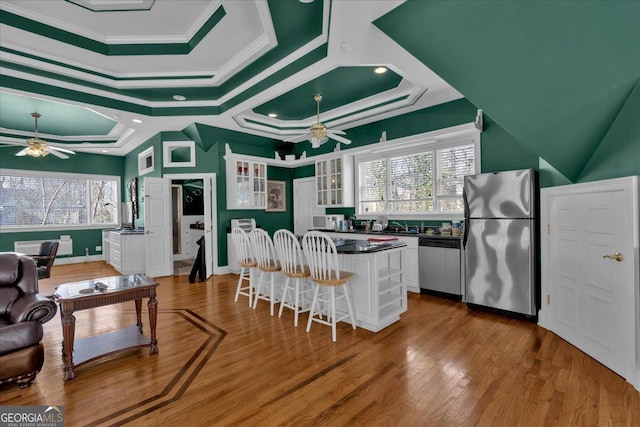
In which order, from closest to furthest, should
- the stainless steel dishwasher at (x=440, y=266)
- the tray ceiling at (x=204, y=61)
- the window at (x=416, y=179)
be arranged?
the tray ceiling at (x=204, y=61) < the stainless steel dishwasher at (x=440, y=266) < the window at (x=416, y=179)

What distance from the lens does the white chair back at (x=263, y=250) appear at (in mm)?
3725

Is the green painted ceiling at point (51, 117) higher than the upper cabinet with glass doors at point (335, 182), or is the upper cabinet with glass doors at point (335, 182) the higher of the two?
the green painted ceiling at point (51, 117)

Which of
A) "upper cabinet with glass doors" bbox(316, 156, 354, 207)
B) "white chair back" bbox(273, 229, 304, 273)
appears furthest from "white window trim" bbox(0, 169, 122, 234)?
"white chair back" bbox(273, 229, 304, 273)

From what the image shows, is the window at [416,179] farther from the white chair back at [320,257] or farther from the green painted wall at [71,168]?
the green painted wall at [71,168]

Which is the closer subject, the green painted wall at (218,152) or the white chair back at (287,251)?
the white chair back at (287,251)

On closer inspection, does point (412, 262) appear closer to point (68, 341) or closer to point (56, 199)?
point (68, 341)

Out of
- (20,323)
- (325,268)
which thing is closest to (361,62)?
(325,268)

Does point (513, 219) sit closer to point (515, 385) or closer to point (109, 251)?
point (515, 385)

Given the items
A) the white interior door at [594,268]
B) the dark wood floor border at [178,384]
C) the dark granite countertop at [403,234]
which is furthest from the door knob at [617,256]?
the dark wood floor border at [178,384]

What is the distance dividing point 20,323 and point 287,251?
A: 2.29 m

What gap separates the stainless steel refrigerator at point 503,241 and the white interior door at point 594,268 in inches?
5.8

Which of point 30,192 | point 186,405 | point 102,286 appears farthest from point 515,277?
point 30,192

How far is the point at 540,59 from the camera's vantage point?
2109 mm

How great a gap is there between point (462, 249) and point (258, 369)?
10.2 feet
